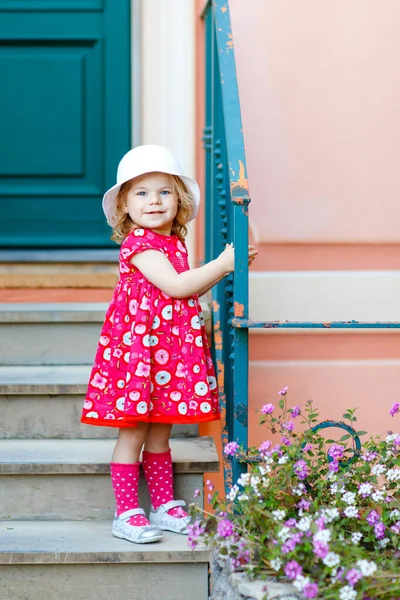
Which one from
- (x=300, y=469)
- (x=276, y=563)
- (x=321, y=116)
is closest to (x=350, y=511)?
(x=300, y=469)

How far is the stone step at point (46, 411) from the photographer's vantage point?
2.86 m

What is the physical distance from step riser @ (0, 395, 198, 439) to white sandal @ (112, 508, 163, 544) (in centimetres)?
47

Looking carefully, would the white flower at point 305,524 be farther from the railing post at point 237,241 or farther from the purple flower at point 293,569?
the railing post at point 237,241

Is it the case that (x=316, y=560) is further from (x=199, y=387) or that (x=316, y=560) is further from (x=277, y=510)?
(x=199, y=387)

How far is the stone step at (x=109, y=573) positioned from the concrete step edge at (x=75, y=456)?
232 millimetres

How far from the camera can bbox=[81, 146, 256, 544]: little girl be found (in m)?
2.44

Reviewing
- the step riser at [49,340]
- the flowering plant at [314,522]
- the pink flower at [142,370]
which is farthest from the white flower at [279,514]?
the step riser at [49,340]

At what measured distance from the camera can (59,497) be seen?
2.63 m

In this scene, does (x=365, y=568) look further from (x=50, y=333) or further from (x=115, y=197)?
(x=50, y=333)

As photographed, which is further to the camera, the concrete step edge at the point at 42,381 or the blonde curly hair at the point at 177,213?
the concrete step edge at the point at 42,381

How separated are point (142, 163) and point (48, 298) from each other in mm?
1274

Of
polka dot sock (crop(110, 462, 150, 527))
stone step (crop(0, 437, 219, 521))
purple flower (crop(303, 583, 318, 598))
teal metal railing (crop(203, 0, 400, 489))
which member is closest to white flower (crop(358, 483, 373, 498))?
teal metal railing (crop(203, 0, 400, 489))

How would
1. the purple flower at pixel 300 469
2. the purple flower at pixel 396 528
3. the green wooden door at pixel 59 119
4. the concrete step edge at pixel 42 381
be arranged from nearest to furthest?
the purple flower at pixel 396 528 → the purple flower at pixel 300 469 → the concrete step edge at pixel 42 381 → the green wooden door at pixel 59 119

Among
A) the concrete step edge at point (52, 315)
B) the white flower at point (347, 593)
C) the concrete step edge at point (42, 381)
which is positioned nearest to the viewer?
the white flower at point (347, 593)
